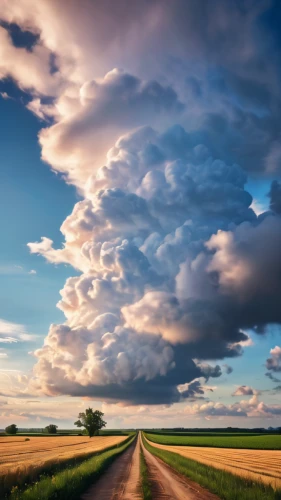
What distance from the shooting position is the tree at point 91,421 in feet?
496

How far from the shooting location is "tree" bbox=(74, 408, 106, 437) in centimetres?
15112

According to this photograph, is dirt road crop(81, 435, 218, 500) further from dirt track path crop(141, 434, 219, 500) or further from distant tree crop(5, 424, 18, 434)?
distant tree crop(5, 424, 18, 434)

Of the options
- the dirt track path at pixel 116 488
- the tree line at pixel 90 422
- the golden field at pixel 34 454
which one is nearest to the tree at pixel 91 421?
the tree line at pixel 90 422

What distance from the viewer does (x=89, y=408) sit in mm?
154750

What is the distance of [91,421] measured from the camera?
497 ft

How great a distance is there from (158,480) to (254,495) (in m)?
12.1

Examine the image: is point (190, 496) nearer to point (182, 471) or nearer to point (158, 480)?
point (158, 480)

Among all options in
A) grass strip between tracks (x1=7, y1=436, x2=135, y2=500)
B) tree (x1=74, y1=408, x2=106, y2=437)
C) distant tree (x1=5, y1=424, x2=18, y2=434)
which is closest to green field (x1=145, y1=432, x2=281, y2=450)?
tree (x1=74, y1=408, x2=106, y2=437)

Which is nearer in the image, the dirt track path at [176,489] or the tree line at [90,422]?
the dirt track path at [176,489]

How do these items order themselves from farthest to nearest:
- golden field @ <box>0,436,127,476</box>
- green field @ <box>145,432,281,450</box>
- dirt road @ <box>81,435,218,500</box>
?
green field @ <box>145,432,281,450</box> → golden field @ <box>0,436,127,476</box> → dirt road @ <box>81,435,218,500</box>

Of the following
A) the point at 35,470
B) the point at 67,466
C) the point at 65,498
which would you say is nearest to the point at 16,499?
the point at 65,498

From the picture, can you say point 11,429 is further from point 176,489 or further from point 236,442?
point 176,489

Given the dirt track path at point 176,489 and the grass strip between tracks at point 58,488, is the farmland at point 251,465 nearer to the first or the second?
the dirt track path at point 176,489

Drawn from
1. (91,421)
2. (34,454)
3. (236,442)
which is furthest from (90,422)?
(34,454)
